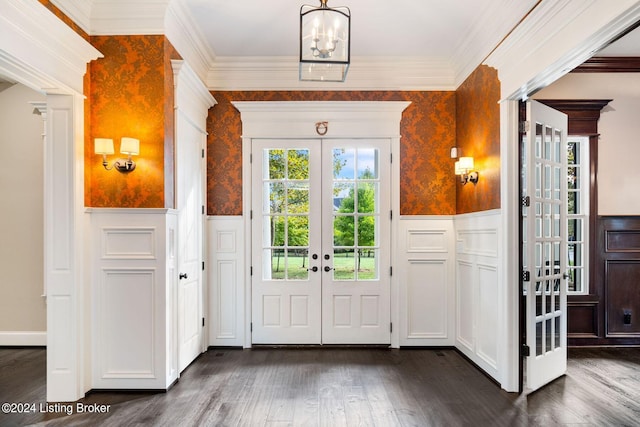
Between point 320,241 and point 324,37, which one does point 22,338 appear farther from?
point 324,37

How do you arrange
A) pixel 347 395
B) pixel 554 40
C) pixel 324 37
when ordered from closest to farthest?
pixel 324 37 < pixel 554 40 < pixel 347 395

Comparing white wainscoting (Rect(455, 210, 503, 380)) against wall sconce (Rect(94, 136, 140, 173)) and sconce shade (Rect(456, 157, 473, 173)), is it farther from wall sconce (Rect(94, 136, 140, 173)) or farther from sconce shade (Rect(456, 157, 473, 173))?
wall sconce (Rect(94, 136, 140, 173))

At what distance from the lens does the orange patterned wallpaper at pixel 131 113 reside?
3.43m

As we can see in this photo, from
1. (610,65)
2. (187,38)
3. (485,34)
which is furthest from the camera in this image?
(610,65)

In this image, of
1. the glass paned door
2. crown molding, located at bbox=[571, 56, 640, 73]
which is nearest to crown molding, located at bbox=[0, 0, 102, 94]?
the glass paned door

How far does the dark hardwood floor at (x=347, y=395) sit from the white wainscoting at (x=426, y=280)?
341 millimetres

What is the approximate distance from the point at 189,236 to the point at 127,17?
1993 mm

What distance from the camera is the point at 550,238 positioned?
11.9 ft

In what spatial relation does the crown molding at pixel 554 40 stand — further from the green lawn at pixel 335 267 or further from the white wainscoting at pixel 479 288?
the green lawn at pixel 335 267

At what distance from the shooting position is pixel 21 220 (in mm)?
4840

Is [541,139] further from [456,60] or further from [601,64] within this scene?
[601,64]

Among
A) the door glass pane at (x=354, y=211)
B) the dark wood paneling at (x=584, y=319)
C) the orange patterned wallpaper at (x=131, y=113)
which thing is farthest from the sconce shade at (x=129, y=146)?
the dark wood paneling at (x=584, y=319)

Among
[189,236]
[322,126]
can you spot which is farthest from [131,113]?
[322,126]

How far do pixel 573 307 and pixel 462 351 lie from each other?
1.40m
